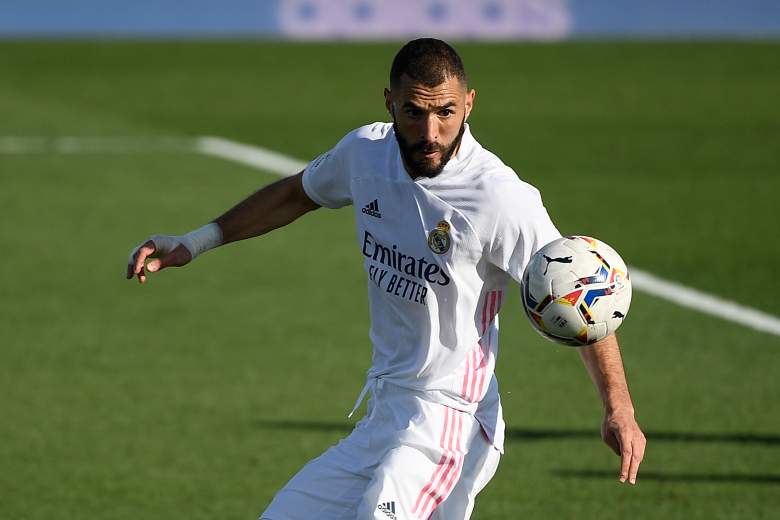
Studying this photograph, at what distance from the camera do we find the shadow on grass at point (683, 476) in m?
8.94

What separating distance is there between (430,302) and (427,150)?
607mm

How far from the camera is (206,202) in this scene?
56.2ft

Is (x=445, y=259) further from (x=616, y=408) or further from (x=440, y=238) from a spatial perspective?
(x=616, y=408)

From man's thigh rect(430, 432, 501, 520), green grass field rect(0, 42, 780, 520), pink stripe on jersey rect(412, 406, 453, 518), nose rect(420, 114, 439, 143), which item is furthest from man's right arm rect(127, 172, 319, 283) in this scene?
green grass field rect(0, 42, 780, 520)

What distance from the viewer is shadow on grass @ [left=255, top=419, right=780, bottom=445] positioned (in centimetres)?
967

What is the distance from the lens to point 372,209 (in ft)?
20.9

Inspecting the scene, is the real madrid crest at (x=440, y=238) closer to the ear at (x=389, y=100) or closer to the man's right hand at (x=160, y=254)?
the ear at (x=389, y=100)

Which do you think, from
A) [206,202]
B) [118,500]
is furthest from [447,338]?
[206,202]

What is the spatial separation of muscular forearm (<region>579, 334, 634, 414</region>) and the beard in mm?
898

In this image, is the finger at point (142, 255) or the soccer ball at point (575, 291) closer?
the soccer ball at point (575, 291)

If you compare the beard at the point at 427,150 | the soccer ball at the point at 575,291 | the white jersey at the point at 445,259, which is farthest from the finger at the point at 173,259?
the soccer ball at the point at 575,291

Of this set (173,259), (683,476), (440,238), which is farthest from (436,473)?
(683,476)

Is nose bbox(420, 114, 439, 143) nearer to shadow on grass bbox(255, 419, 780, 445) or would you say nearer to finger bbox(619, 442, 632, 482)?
finger bbox(619, 442, 632, 482)

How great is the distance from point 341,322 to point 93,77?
15.3 m
